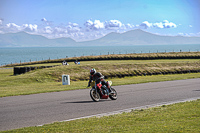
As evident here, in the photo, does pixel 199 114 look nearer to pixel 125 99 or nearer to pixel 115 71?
pixel 125 99

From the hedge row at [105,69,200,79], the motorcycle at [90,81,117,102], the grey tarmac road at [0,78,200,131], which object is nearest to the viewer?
the grey tarmac road at [0,78,200,131]

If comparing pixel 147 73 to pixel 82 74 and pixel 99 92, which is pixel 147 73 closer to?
pixel 82 74

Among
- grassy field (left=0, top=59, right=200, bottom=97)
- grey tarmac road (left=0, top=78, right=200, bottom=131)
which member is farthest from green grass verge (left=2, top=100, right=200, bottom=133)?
grassy field (left=0, top=59, right=200, bottom=97)

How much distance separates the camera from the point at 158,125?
29.6 feet

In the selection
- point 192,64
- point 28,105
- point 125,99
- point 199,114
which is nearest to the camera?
point 199,114

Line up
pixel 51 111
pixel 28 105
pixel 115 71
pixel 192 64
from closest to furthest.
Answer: pixel 51 111
pixel 28 105
pixel 115 71
pixel 192 64

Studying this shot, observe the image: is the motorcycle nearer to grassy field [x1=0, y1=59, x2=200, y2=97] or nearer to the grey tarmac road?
the grey tarmac road

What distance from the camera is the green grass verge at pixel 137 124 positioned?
28.0 ft

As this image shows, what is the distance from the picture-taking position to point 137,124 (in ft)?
30.7

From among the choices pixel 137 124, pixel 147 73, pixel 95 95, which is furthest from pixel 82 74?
pixel 137 124

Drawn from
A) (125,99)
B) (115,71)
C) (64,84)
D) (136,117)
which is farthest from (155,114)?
(115,71)

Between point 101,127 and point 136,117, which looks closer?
point 101,127

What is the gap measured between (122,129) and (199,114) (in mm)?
3320

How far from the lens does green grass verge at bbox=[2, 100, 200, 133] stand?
8.54m
